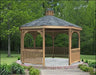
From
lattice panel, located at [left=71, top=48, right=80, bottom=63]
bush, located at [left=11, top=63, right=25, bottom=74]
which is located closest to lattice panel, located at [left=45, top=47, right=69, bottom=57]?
lattice panel, located at [left=71, top=48, right=80, bottom=63]

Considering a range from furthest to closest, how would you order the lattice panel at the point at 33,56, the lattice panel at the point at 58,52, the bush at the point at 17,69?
the lattice panel at the point at 58,52
the lattice panel at the point at 33,56
the bush at the point at 17,69

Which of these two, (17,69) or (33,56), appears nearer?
(17,69)

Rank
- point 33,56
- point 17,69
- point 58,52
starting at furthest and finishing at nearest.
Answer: point 58,52 < point 33,56 < point 17,69

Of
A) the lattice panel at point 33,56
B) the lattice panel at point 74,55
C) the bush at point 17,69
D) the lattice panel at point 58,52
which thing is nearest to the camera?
the bush at point 17,69

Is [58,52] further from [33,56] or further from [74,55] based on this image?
[33,56]

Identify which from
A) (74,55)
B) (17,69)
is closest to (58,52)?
(74,55)

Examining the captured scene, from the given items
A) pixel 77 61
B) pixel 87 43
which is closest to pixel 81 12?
pixel 87 43

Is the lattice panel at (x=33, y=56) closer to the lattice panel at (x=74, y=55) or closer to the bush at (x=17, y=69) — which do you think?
the lattice panel at (x=74, y=55)

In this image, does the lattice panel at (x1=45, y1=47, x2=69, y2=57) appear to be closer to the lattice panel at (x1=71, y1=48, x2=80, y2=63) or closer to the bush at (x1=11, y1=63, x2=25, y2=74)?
the lattice panel at (x1=71, y1=48, x2=80, y2=63)

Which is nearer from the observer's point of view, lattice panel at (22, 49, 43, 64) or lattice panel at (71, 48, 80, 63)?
lattice panel at (22, 49, 43, 64)

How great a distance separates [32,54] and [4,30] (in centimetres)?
978

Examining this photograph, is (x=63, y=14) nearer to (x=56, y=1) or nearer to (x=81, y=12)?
(x=81, y=12)

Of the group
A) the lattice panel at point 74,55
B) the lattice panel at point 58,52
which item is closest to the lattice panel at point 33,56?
the lattice panel at point 74,55

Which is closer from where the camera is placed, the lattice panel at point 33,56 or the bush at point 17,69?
the bush at point 17,69
